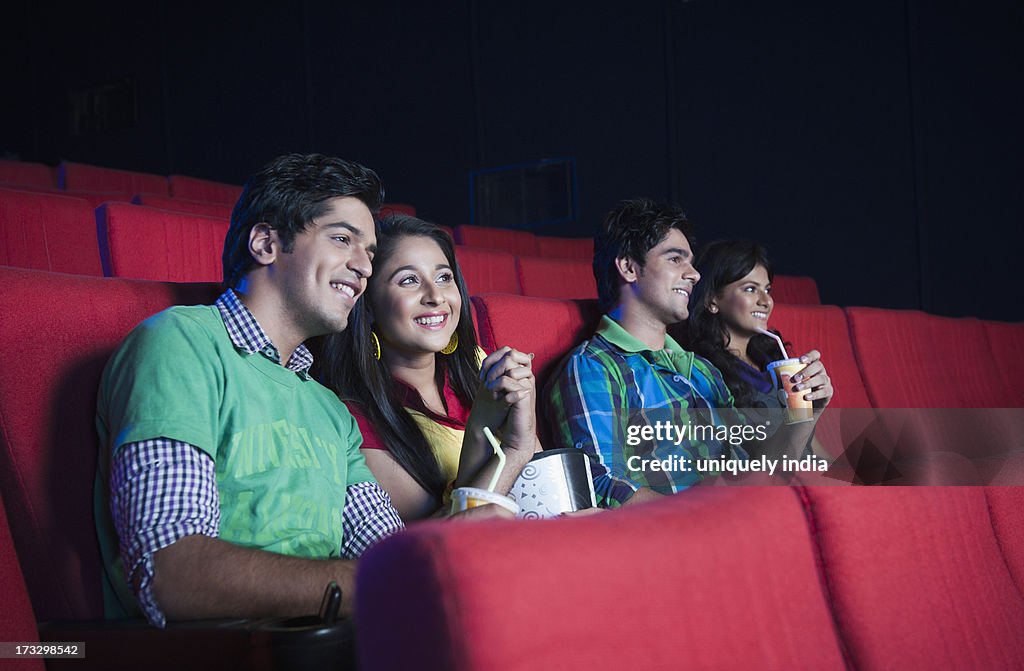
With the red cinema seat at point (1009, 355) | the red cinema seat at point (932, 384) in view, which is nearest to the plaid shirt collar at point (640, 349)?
the red cinema seat at point (932, 384)

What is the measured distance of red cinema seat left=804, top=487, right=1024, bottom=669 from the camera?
1.14ft

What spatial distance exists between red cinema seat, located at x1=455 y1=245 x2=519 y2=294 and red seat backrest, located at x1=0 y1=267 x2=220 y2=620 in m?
0.96

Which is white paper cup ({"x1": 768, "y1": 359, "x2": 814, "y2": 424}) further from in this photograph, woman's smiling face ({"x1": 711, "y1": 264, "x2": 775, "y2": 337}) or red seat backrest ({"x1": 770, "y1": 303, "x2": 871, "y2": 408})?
red seat backrest ({"x1": 770, "y1": 303, "x2": 871, "y2": 408})

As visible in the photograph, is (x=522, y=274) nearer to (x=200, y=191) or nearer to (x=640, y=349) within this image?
(x=640, y=349)

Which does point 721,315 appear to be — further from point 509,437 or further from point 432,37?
point 432,37

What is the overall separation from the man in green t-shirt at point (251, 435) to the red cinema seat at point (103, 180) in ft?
5.25

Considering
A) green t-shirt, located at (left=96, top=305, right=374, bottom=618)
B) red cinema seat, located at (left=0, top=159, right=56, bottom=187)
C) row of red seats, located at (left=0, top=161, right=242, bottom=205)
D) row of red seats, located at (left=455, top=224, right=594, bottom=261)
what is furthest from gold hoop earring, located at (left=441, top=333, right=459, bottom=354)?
red cinema seat, located at (left=0, top=159, right=56, bottom=187)

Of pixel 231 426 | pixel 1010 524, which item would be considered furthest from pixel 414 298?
pixel 1010 524

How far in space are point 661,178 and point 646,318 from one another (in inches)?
67.7

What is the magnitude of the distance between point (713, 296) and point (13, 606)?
99 centimetres

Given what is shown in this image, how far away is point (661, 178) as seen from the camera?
8.86ft

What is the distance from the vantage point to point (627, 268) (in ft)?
3.57

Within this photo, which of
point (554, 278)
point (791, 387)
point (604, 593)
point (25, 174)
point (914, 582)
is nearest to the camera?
point (604, 593)

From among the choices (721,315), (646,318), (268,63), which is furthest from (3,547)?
(268,63)
